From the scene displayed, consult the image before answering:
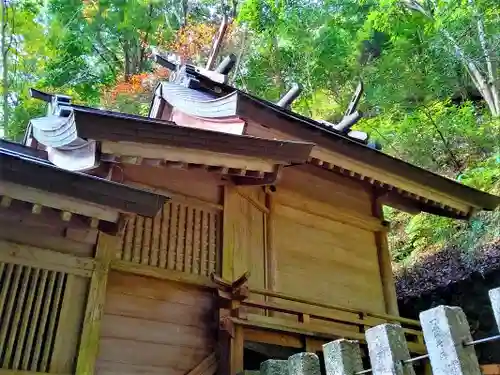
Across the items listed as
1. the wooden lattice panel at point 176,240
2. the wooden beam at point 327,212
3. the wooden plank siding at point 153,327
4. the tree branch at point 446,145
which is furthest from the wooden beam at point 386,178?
the tree branch at point 446,145

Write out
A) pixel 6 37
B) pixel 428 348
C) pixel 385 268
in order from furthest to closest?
pixel 6 37, pixel 385 268, pixel 428 348

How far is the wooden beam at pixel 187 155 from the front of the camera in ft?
17.1

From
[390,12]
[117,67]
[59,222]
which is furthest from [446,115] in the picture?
[117,67]

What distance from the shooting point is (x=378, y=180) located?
784cm

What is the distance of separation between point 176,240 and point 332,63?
14.9 m

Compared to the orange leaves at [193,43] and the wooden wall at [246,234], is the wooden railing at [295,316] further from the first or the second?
the orange leaves at [193,43]

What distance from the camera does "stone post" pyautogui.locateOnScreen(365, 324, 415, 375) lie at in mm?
3180

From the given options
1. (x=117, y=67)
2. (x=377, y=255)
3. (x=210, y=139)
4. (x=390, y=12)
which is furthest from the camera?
(x=117, y=67)

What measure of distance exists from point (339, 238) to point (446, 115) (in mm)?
7499

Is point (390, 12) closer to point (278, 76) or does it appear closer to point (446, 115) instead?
point (446, 115)

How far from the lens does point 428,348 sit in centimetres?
309

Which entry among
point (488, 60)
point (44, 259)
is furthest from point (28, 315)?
point (488, 60)

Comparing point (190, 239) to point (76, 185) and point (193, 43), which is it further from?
point (193, 43)

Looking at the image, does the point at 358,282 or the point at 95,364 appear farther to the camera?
the point at 358,282
